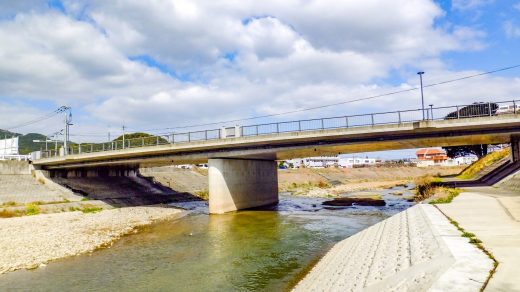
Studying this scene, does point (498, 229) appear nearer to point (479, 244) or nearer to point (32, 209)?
point (479, 244)

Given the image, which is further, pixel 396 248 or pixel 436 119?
pixel 436 119

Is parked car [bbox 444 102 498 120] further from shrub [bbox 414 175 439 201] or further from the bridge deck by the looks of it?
shrub [bbox 414 175 439 201]

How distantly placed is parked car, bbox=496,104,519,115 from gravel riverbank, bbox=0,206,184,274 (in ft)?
102

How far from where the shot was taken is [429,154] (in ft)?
595

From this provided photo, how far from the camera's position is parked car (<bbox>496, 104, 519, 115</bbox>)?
1091 inches

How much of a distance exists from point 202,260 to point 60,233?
13.8 m

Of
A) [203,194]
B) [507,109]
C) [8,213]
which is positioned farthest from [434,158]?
[8,213]

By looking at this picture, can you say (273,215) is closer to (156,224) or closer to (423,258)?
(156,224)

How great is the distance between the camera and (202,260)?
1819cm

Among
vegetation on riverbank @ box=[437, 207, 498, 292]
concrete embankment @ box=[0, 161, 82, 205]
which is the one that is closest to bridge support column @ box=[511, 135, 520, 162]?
vegetation on riverbank @ box=[437, 207, 498, 292]

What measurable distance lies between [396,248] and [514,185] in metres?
23.6

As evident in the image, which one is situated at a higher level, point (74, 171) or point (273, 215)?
point (74, 171)

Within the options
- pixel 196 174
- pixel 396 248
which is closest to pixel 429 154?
pixel 196 174

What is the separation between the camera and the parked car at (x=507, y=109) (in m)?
27.7
